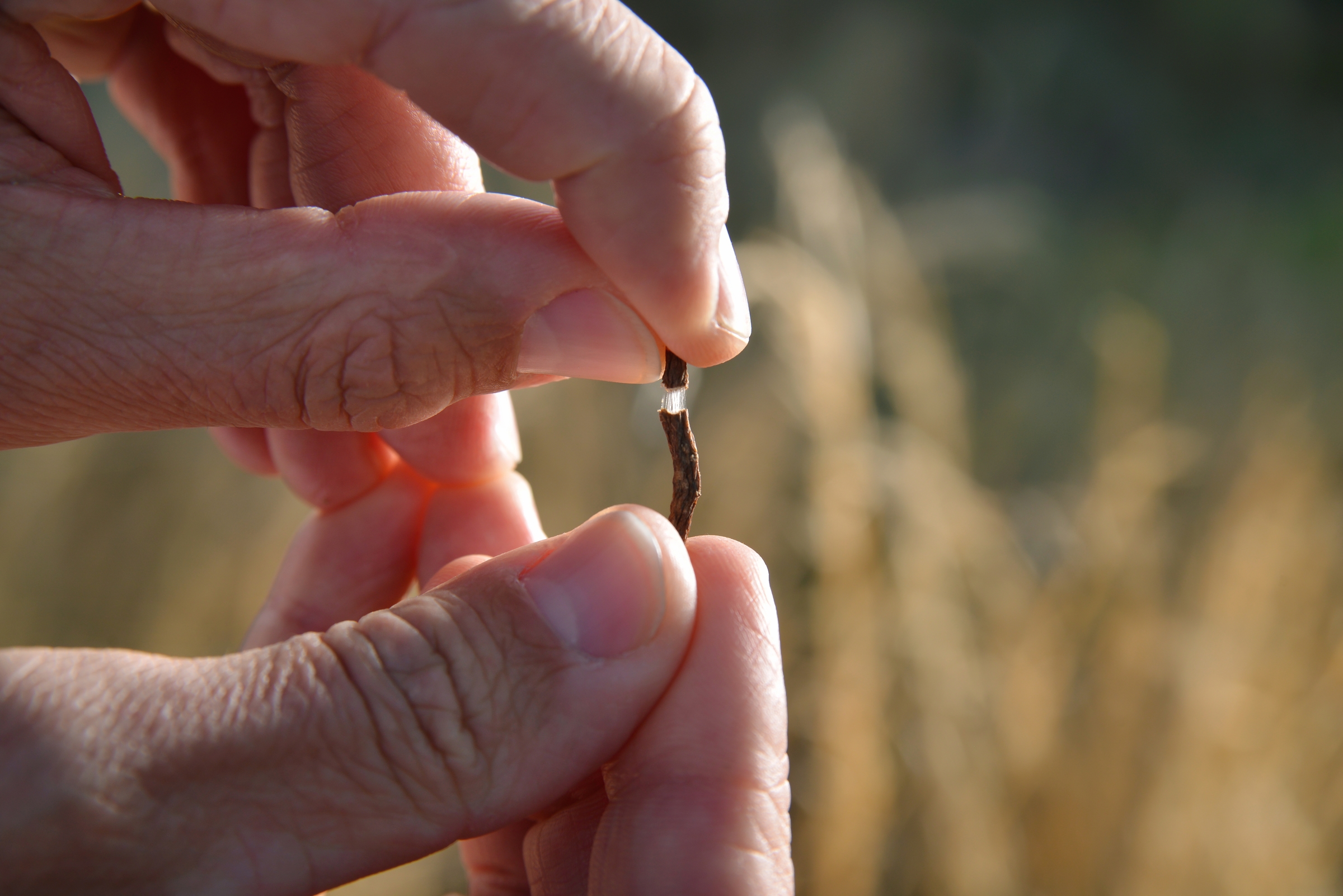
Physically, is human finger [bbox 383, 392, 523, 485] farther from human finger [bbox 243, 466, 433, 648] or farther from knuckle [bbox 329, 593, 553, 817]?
knuckle [bbox 329, 593, 553, 817]

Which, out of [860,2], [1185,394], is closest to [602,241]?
[1185,394]

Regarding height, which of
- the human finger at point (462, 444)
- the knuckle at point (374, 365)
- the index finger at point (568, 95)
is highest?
the index finger at point (568, 95)

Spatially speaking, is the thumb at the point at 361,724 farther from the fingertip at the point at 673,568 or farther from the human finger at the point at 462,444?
the human finger at the point at 462,444

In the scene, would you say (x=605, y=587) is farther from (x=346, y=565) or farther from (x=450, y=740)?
(x=346, y=565)

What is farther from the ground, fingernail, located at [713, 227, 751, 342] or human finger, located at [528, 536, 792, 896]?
fingernail, located at [713, 227, 751, 342]

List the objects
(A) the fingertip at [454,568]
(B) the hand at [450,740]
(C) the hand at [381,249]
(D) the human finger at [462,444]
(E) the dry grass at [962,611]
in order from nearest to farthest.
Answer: (B) the hand at [450,740], (C) the hand at [381,249], (A) the fingertip at [454,568], (D) the human finger at [462,444], (E) the dry grass at [962,611]

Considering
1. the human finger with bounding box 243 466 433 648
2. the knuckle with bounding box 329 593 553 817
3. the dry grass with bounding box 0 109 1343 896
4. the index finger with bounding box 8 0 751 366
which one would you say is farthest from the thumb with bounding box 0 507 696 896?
the dry grass with bounding box 0 109 1343 896

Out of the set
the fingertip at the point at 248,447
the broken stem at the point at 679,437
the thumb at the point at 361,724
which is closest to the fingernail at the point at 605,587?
the thumb at the point at 361,724

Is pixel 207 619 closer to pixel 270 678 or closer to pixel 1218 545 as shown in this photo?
pixel 270 678
